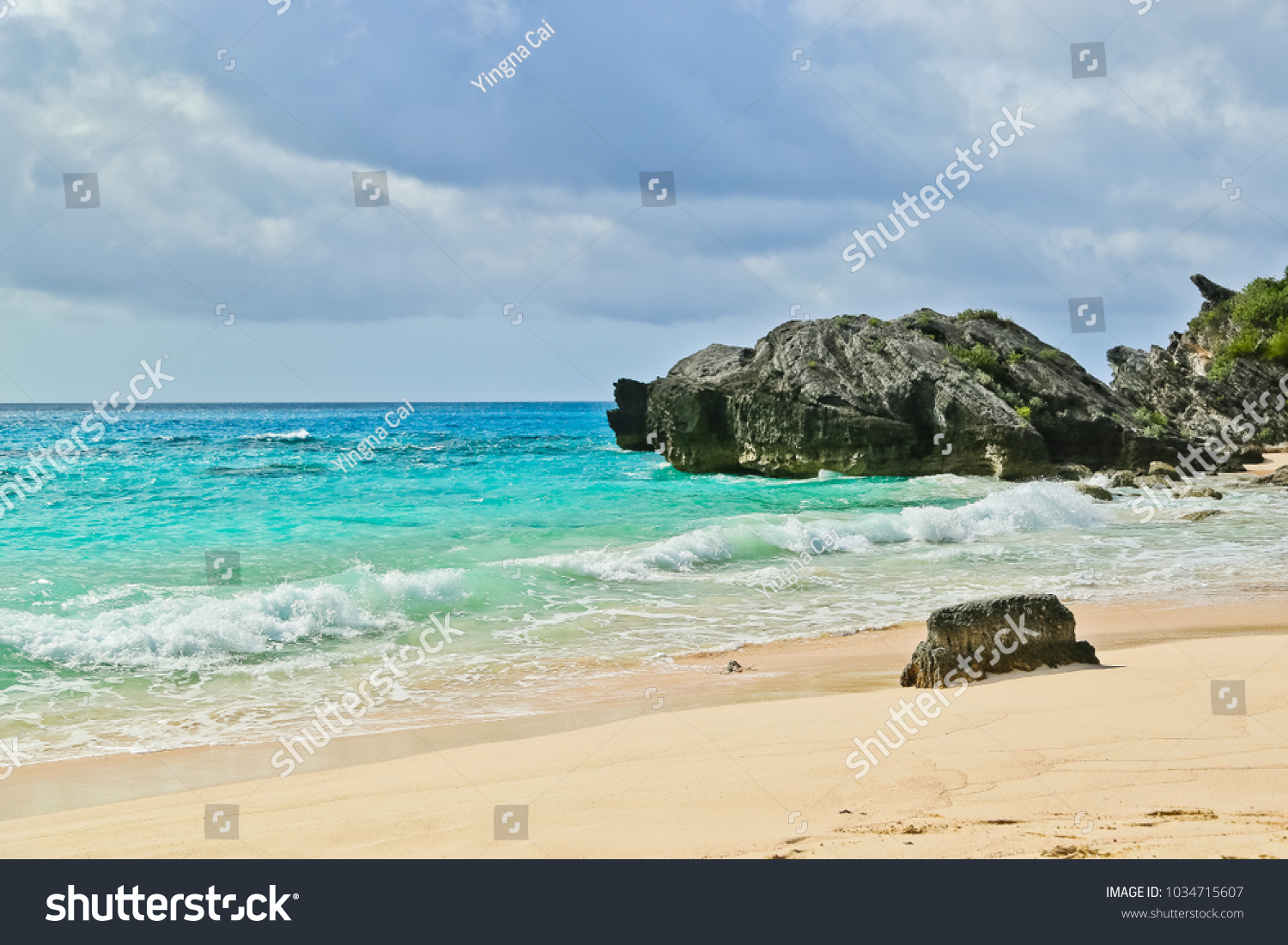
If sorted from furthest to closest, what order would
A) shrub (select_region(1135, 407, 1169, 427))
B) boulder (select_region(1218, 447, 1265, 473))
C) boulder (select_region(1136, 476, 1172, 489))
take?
shrub (select_region(1135, 407, 1169, 427)) < boulder (select_region(1218, 447, 1265, 473)) < boulder (select_region(1136, 476, 1172, 489))

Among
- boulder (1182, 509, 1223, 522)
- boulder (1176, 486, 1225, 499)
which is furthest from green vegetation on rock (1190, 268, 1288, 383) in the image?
boulder (1182, 509, 1223, 522)

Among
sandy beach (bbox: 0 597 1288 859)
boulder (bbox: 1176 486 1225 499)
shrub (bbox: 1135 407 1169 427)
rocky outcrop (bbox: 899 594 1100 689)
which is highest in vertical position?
shrub (bbox: 1135 407 1169 427)

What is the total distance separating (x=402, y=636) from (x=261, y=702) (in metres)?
2.71

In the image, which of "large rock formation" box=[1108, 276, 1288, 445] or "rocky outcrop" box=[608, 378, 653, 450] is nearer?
"large rock formation" box=[1108, 276, 1288, 445]

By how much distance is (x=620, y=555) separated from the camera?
53.4 feet

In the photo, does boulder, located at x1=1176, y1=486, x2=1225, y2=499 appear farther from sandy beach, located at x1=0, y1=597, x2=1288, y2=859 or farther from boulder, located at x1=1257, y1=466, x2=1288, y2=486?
sandy beach, located at x1=0, y1=597, x2=1288, y2=859

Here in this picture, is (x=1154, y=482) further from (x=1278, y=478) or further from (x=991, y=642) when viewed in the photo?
(x=991, y=642)

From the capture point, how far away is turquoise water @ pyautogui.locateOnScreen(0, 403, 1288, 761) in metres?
9.19

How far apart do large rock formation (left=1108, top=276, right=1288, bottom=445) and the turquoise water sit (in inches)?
623

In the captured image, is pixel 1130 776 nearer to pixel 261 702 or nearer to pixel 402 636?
pixel 261 702

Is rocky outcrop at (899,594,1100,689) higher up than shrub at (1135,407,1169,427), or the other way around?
shrub at (1135,407,1169,427)

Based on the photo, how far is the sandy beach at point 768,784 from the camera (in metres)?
4.35
